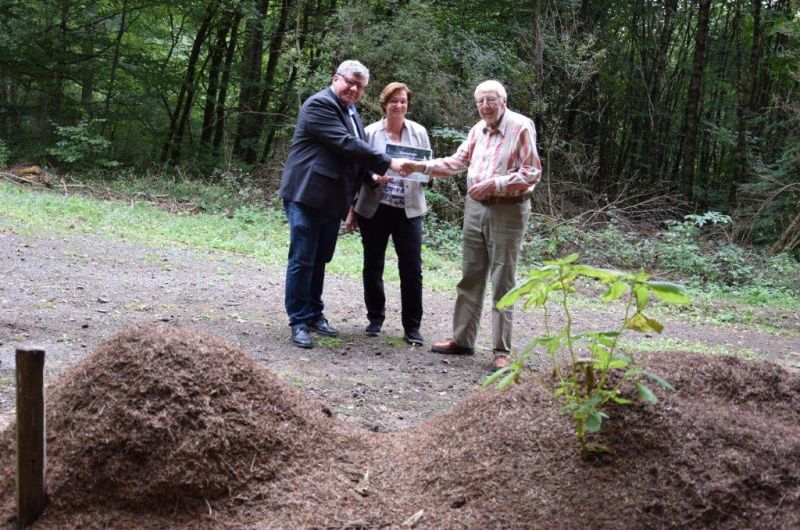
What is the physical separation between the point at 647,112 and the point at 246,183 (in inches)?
529

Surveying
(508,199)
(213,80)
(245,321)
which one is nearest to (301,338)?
(245,321)

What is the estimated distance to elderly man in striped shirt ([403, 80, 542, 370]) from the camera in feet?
15.8

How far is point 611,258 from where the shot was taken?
12227 mm

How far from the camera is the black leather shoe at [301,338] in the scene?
17.6 ft

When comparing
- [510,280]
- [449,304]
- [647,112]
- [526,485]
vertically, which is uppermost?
[647,112]

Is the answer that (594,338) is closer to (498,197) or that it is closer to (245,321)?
(498,197)

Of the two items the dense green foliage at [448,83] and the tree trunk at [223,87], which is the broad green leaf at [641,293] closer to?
the dense green foliage at [448,83]

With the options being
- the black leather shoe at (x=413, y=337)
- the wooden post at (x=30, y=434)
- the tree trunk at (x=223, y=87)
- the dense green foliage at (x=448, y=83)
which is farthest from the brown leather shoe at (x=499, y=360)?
the tree trunk at (x=223, y=87)

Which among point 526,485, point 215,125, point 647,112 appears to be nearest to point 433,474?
point 526,485

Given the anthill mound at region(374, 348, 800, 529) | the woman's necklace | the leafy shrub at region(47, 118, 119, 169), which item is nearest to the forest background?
the leafy shrub at region(47, 118, 119, 169)

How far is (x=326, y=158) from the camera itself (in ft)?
17.3

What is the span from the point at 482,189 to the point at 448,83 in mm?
9373

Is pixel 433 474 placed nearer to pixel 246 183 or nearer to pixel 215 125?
pixel 246 183

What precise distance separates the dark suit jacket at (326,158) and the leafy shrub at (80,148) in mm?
11538
